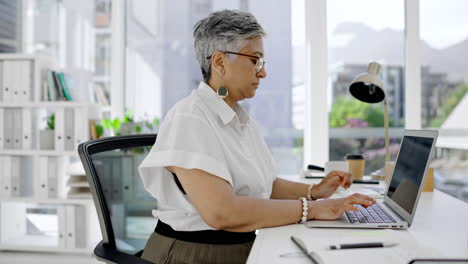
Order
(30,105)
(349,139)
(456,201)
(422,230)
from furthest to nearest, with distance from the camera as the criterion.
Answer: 1. (349,139)
2. (30,105)
3. (456,201)
4. (422,230)

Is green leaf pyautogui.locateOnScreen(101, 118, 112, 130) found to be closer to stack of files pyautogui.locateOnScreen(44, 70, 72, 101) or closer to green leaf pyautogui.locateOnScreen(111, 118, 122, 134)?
green leaf pyautogui.locateOnScreen(111, 118, 122, 134)

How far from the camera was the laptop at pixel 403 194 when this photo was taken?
114 centimetres

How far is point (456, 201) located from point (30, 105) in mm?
2775

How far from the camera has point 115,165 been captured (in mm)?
1453

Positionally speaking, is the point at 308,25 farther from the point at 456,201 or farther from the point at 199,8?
the point at 456,201

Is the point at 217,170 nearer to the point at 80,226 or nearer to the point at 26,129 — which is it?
the point at 80,226

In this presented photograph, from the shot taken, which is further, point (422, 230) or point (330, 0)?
point (330, 0)

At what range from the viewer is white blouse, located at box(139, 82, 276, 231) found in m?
1.12

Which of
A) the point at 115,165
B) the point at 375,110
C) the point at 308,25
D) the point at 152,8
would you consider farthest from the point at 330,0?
the point at 115,165

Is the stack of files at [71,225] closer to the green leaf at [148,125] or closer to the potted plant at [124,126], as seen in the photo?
the potted plant at [124,126]

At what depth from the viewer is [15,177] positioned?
3238mm

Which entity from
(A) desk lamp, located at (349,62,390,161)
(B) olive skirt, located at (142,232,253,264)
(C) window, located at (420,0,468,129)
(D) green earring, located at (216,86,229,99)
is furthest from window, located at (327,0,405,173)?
(B) olive skirt, located at (142,232,253,264)

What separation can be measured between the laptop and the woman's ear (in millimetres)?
522

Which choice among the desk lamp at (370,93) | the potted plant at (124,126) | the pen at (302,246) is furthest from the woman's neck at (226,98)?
the potted plant at (124,126)
